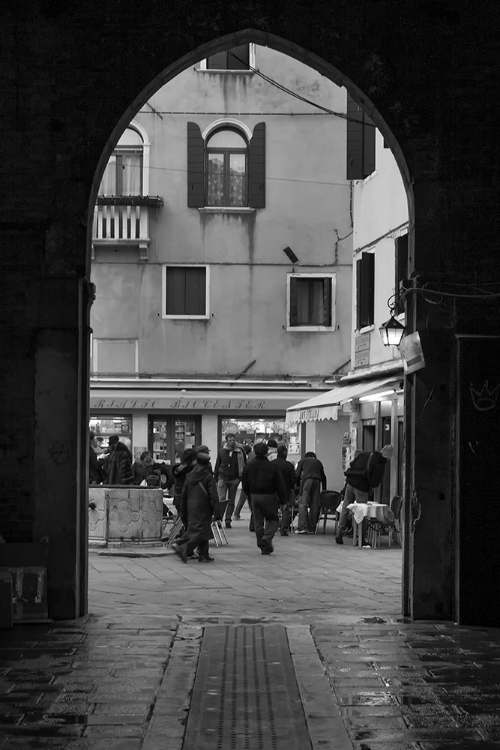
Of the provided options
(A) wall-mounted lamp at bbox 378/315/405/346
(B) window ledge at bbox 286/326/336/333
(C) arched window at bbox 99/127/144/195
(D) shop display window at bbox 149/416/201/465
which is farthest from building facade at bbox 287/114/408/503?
(C) arched window at bbox 99/127/144/195

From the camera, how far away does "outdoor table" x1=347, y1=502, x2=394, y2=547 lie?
19578 mm

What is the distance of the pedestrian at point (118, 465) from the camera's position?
68.7 ft

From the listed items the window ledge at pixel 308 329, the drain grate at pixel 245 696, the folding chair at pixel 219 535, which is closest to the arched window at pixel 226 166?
the window ledge at pixel 308 329

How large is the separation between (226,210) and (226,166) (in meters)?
1.10

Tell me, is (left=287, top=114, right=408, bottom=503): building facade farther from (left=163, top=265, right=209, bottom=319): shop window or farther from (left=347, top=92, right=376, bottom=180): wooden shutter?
(left=163, top=265, right=209, bottom=319): shop window

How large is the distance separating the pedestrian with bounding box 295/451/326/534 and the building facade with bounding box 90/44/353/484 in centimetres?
971

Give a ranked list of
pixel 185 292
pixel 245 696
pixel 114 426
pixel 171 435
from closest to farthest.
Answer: pixel 245 696 → pixel 185 292 → pixel 114 426 → pixel 171 435

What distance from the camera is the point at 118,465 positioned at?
2103 centimetres

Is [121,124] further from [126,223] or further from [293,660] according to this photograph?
[126,223]

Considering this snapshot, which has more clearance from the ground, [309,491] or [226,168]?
[226,168]

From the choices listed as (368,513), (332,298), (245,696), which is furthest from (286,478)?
(245,696)

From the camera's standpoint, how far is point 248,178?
3272 cm

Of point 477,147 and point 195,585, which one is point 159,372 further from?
Result: point 477,147

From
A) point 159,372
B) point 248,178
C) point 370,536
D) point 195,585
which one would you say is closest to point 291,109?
point 248,178
